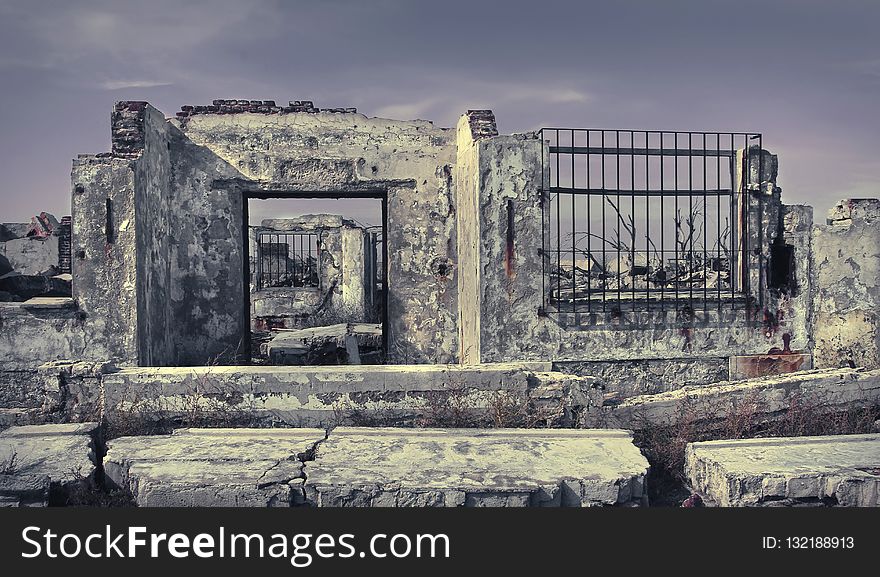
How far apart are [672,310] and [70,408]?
581cm

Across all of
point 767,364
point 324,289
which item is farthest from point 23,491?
point 324,289

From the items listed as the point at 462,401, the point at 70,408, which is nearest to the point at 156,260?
the point at 70,408

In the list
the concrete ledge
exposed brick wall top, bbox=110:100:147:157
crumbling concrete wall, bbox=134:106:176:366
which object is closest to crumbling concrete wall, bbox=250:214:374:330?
crumbling concrete wall, bbox=134:106:176:366

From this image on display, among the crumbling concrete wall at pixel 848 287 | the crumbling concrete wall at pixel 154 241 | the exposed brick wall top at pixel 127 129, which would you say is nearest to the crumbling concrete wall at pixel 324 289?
the crumbling concrete wall at pixel 154 241

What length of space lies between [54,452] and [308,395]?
73.3 inches

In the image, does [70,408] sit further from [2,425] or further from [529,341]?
[529,341]

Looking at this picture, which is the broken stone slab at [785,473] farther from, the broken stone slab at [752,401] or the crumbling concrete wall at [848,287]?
the crumbling concrete wall at [848,287]

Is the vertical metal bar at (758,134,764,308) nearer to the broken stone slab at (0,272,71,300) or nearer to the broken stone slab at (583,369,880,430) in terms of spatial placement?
the broken stone slab at (583,369,880,430)

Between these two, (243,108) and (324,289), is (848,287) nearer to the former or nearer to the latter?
(243,108)

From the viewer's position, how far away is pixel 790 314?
786 centimetres

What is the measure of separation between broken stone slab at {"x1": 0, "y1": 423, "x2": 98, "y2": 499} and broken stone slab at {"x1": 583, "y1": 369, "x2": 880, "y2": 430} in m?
3.72

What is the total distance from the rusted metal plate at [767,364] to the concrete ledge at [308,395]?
8.66 feet

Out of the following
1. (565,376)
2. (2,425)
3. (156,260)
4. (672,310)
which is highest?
(156,260)

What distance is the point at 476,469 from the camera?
4.40 meters
